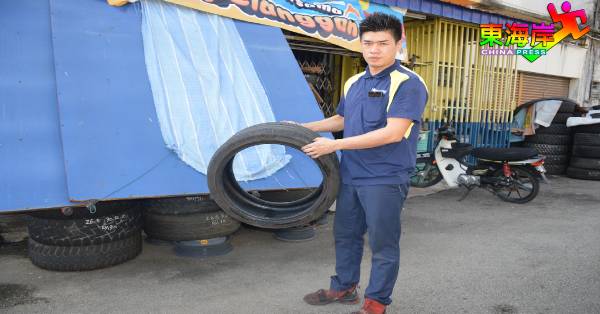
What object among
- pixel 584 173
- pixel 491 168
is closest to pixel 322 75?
pixel 491 168

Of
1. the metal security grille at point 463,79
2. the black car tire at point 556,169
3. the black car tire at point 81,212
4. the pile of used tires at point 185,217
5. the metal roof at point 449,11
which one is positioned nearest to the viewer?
the pile of used tires at point 185,217

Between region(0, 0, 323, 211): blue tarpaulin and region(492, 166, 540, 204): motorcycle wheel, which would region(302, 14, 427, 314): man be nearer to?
region(0, 0, 323, 211): blue tarpaulin

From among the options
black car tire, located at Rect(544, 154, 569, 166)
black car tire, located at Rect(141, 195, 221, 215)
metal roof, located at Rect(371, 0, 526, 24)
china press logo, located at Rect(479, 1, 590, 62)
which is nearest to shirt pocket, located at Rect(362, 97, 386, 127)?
black car tire, located at Rect(141, 195, 221, 215)

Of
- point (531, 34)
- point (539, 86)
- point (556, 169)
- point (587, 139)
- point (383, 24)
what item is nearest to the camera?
point (383, 24)

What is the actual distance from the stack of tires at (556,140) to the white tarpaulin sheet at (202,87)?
25.5 ft

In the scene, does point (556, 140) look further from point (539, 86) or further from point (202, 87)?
point (202, 87)

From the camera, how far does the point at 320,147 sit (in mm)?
2566

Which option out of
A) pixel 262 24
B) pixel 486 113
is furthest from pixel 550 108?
pixel 262 24

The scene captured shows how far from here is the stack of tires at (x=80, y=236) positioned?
3.53 meters

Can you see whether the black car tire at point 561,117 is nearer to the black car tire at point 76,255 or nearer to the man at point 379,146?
the man at point 379,146

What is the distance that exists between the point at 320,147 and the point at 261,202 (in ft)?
2.88

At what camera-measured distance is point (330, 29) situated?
6.23 meters

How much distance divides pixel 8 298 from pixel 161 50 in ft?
8.48

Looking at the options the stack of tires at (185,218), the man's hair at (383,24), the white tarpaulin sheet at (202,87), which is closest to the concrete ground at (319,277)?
the stack of tires at (185,218)
